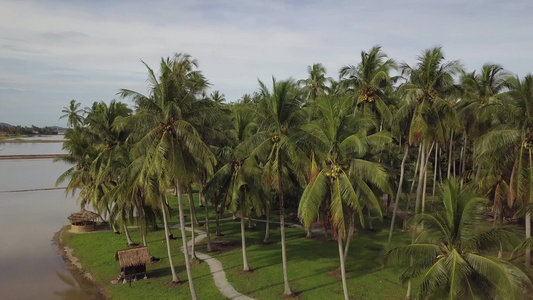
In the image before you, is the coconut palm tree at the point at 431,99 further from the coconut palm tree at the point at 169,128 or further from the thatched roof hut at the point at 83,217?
the thatched roof hut at the point at 83,217

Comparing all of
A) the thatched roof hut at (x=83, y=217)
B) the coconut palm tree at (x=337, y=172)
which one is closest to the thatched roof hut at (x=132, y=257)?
the coconut palm tree at (x=337, y=172)

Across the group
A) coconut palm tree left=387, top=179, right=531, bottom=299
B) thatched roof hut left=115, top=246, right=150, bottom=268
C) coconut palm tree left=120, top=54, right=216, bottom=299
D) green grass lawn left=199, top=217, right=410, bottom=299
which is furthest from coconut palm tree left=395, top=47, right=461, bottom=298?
thatched roof hut left=115, top=246, right=150, bottom=268

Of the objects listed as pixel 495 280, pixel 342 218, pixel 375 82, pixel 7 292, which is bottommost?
pixel 7 292

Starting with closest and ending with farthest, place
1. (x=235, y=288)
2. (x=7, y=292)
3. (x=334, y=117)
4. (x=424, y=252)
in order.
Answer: (x=424, y=252), (x=334, y=117), (x=235, y=288), (x=7, y=292)

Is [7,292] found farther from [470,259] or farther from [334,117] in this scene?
[470,259]

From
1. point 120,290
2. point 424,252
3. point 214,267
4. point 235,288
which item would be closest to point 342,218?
point 424,252
